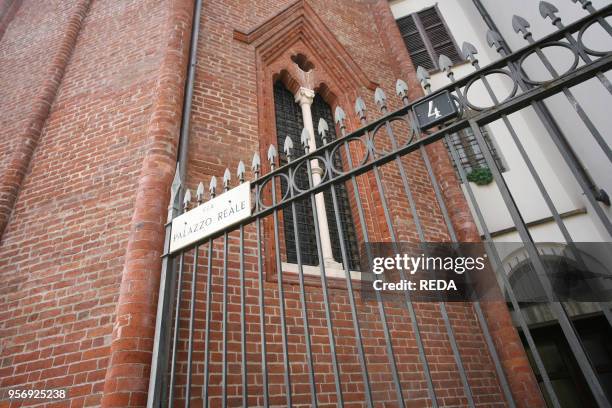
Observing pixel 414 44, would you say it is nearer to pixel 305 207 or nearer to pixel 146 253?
pixel 305 207

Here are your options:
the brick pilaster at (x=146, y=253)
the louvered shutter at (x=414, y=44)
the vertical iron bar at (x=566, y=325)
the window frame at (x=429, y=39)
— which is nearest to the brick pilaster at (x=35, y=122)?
the brick pilaster at (x=146, y=253)

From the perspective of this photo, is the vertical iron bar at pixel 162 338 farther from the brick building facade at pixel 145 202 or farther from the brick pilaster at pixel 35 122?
the brick pilaster at pixel 35 122

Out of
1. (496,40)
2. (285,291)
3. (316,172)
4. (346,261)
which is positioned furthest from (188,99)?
(496,40)

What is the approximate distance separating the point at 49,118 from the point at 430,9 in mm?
9650

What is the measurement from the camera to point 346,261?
2062 millimetres

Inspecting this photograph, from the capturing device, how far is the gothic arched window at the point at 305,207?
489cm

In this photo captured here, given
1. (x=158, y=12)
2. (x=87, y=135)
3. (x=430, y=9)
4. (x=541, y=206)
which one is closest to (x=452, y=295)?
(x=541, y=206)

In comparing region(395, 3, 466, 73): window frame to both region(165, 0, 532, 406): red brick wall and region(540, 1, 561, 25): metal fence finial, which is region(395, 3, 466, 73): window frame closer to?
region(165, 0, 532, 406): red brick wall

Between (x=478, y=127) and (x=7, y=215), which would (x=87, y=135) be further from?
(x=478, y=127)

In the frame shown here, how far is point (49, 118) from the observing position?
5207mm

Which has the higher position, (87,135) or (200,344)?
(87,135)

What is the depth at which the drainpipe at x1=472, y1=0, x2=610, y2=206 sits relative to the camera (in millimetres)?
1908

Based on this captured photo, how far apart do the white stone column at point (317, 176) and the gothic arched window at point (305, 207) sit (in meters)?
0.13

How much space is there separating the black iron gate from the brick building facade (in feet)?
0.17
